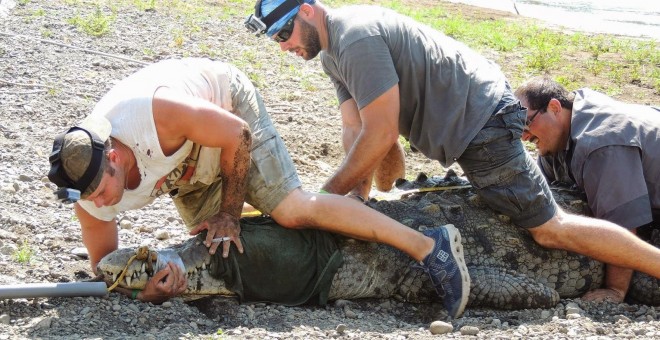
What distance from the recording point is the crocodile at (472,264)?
17.7 ft

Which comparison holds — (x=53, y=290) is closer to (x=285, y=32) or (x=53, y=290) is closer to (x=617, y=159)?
(x=285, y=32)

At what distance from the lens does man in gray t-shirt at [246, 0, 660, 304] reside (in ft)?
17.4

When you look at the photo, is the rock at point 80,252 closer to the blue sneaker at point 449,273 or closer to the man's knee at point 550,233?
the blue sneaker at point 449,273

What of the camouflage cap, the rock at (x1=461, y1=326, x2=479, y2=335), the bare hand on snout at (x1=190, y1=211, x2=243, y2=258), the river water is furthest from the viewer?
the river water

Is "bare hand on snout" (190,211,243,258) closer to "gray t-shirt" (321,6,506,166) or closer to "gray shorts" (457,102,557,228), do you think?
"gray t-shirt" (321,6,506,166)

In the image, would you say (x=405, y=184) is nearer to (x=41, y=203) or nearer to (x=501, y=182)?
(x=501, y=182)

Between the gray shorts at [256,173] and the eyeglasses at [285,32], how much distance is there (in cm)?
32

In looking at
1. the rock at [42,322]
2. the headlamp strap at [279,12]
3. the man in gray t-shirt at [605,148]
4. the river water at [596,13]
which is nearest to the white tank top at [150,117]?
the headlamp strap at [279,12]

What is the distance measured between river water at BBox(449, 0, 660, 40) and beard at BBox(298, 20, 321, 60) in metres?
8.30

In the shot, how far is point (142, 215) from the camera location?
6.24m

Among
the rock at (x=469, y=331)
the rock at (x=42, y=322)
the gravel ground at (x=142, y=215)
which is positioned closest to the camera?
the rock at (x=42, y=322)

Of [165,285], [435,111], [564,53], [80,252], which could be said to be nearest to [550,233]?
[435,111]

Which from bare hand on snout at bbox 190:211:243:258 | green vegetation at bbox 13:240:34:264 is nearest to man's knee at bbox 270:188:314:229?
bare hand on snout at bbox 190:211:243:258

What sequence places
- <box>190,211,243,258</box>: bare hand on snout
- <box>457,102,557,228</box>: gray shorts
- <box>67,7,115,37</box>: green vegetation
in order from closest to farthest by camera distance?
<box>190,211,243,258</box>: bare hand on snout → <box>457,102,557,228</box>: gray shorts → <box>67,7,115,37</box>: green vegetation
